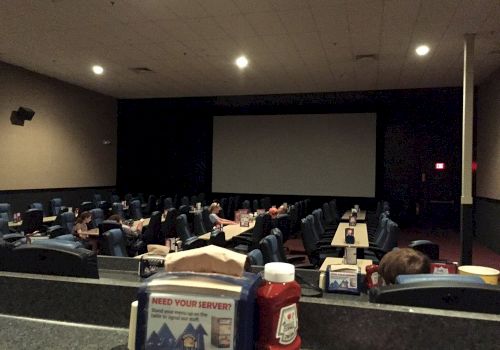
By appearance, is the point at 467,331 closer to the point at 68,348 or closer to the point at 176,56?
the point at 68,348

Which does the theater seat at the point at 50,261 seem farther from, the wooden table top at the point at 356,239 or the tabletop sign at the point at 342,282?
the wooden table top at the point at 356,239

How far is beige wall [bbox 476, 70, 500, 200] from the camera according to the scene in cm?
828

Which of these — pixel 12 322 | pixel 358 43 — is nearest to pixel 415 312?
pixel 12 322

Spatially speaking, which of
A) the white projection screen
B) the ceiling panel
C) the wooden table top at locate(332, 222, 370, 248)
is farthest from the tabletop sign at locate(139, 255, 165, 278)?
the white projection screen

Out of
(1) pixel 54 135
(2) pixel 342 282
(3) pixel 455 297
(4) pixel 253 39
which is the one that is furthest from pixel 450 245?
(1) pixel 54 135

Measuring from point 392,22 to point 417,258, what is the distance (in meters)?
4.84

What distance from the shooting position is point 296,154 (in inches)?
461

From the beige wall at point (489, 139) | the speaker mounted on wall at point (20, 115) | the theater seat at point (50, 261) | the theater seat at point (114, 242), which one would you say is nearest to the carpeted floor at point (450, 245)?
the beige wall at point (489, 139)

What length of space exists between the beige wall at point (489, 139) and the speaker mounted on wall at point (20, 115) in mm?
9397

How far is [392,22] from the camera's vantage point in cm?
589

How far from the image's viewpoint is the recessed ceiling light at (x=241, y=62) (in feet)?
25.8

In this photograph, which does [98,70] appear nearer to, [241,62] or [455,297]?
[241,62]

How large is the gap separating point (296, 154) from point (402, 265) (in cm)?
992

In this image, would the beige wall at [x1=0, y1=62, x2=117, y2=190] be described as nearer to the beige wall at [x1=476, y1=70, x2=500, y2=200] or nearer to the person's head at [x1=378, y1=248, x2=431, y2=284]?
the person's head at [x1=378, y1=248, x2=431, y2=284]
